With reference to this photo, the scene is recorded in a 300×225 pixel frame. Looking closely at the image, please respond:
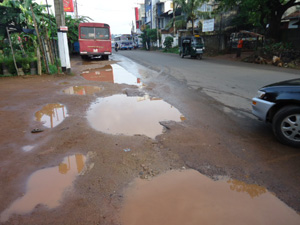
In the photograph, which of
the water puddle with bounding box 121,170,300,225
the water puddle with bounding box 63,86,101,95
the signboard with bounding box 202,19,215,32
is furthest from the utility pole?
the signboard with bounding box 202,19,215,32

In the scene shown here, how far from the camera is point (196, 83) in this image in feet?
31.8

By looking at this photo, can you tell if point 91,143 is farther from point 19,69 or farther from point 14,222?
point 19,69

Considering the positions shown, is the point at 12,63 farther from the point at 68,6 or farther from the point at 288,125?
the point at 68,6

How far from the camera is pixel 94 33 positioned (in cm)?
2089

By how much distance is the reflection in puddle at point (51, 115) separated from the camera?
18.0 ft

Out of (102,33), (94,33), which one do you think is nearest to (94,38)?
(94,33)

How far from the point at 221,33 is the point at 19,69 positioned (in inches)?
911

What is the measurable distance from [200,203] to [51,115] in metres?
4.65

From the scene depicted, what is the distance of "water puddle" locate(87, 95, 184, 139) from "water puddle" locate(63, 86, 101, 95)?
4.17 feet

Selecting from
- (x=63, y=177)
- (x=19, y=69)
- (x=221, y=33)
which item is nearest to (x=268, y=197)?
(x=63, y=177)

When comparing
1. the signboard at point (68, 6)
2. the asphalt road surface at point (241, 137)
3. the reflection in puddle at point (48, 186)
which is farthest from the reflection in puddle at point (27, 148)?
the signboard at point (68, 6)

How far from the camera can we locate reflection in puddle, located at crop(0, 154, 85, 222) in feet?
8.81

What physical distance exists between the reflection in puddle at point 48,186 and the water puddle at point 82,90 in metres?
4.97

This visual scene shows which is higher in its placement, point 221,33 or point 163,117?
point 221,33
